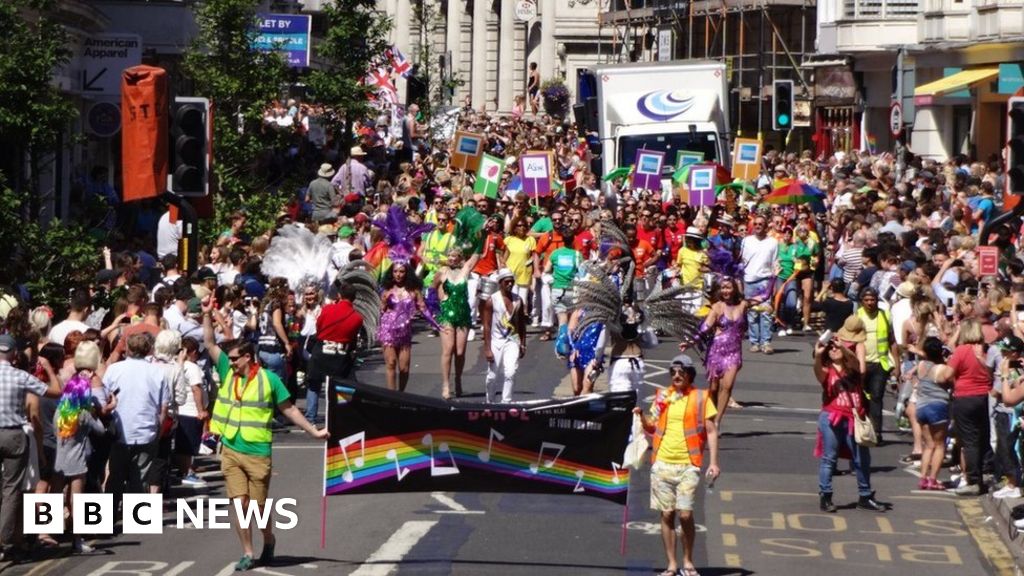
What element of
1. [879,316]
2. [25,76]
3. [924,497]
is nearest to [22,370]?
[25,76]

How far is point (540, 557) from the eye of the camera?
1631cm

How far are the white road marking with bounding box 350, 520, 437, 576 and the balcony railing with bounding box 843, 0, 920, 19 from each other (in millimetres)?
39209

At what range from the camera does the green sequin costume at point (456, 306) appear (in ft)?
81.9

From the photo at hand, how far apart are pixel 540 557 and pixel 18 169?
817cm

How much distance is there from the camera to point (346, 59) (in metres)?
43.8

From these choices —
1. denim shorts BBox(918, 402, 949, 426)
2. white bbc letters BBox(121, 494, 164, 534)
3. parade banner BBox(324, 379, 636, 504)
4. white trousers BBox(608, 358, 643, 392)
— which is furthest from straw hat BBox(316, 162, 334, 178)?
parade banner BBox(324, 379, 636, 504)

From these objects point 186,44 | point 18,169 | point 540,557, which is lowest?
point 540,557

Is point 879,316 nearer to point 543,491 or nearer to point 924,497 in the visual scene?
point 924,497

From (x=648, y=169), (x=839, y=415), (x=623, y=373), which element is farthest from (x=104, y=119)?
(x=839, y=415)

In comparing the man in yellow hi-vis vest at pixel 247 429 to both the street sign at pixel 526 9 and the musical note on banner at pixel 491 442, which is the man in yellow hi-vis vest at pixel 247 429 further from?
the street sign at pixel 526 9

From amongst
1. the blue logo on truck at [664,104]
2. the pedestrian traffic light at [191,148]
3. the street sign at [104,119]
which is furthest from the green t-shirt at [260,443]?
the blue logo on truck at [664,104]

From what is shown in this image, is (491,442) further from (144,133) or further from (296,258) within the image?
(296,258)

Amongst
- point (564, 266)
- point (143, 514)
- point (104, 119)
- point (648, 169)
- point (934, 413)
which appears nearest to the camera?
point (143, 514)

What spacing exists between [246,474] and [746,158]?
26.5 m
